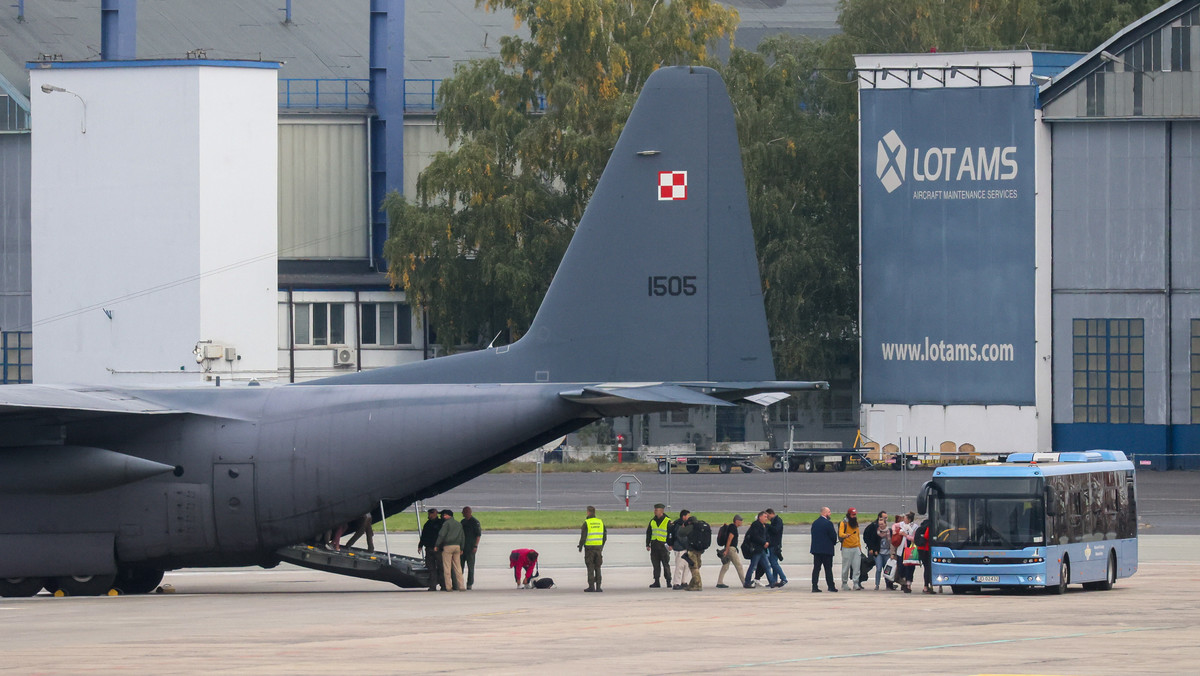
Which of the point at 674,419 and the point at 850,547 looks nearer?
the point at 850,547

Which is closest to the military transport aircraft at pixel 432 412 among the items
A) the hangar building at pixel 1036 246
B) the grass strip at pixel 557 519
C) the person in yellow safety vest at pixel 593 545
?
the person in yellow safety vest at pixel 593 545

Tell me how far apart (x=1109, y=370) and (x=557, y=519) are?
28.0m

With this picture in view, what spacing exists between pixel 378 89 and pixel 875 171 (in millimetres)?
22855

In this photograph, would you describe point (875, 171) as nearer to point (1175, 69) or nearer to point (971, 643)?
point (1175, 69)

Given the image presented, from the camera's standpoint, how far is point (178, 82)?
65.0 metres

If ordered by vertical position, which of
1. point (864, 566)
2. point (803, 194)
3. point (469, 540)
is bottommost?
point (864, 566)

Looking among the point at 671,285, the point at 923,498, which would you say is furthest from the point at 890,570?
the point at 671,285

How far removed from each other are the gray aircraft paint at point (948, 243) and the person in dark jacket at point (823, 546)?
3655 cm

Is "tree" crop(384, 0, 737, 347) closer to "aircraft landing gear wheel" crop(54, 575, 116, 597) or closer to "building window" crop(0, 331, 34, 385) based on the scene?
"building window" crop(0, 331, 34, 385)

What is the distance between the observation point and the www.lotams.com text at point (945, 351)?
65375mm

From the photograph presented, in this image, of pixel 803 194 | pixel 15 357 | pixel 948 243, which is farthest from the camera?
pixel 803 194

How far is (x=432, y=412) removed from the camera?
29.0 metres

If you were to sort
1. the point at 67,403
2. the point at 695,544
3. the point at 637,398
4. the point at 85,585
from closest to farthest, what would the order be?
the point at 637,398 < the point at 67,403 < the point at 85,585 < the point at 695,544

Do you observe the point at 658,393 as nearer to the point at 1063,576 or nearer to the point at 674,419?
the point at 1063,576
